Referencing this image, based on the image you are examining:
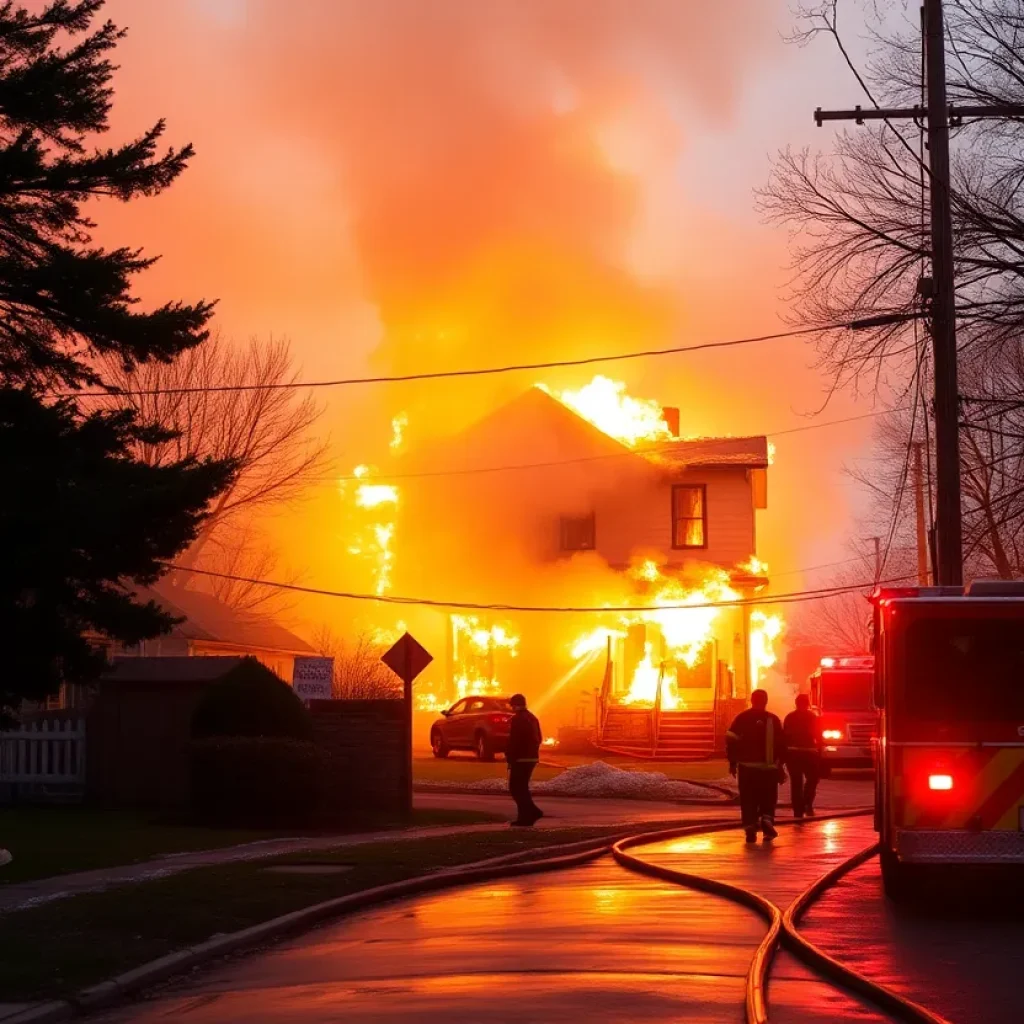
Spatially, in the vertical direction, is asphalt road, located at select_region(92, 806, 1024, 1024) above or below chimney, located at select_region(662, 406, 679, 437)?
below

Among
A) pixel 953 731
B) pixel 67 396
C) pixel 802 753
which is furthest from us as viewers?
pixel 802 753

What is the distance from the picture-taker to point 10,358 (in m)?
20.8

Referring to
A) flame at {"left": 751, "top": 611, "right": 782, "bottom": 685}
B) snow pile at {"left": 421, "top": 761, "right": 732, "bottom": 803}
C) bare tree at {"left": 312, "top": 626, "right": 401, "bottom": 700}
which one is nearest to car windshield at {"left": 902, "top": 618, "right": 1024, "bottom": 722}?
snow pile at {"left": 421, "top": 761, "right": 732, "bottom": 803}

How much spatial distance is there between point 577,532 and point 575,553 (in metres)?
0.70

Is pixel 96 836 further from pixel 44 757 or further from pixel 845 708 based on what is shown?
pixel 845 708

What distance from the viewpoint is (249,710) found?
2450 centimetres

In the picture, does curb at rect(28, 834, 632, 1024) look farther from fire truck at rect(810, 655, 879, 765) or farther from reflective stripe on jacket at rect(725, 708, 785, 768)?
fire truck at rect(810, 655, 879, 765)

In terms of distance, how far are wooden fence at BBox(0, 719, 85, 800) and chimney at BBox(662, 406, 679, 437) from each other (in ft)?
107

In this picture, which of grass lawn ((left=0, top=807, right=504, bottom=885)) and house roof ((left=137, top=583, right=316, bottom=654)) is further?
house roof ((left=137, top=583, right=316, bottom=654))

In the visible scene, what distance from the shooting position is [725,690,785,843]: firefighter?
21.3 metres

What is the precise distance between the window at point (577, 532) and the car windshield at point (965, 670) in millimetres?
36546

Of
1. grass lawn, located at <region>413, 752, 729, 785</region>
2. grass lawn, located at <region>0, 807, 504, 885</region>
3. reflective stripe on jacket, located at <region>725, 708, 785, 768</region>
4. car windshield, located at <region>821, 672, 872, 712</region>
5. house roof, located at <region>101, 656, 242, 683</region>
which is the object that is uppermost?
house roof, located at <region>101, 656, 242, 683</region>

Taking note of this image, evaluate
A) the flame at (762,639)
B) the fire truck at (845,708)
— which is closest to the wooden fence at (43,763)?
the fire truck at (845,708)

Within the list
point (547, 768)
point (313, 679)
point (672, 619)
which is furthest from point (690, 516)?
point (313, 679)
